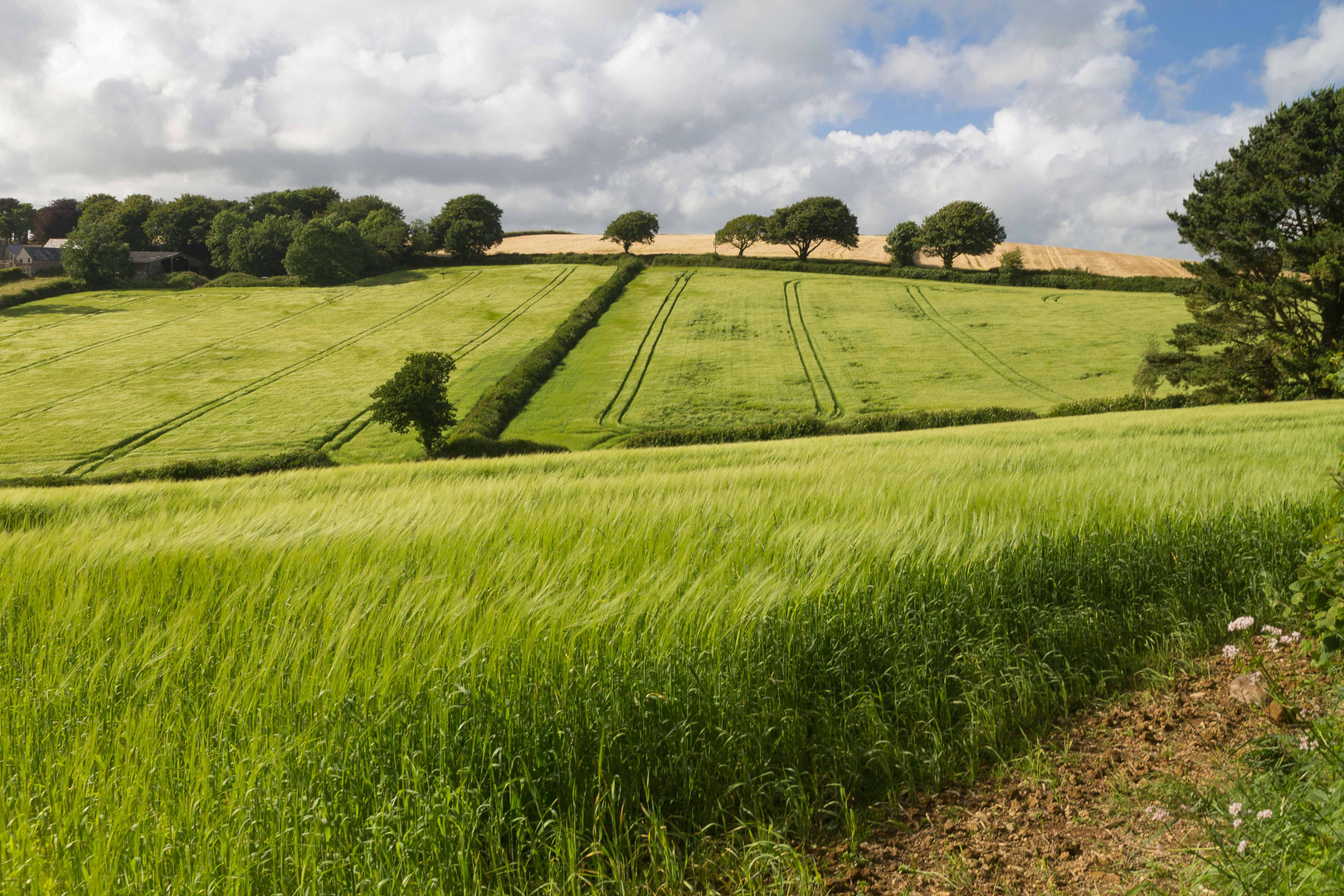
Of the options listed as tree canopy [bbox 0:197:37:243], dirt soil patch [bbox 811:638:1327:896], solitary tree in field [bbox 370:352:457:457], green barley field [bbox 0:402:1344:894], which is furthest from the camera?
tree canopy [bbox 0:197:37:243]

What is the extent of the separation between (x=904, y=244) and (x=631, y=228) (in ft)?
113

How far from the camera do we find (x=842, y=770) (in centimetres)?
323

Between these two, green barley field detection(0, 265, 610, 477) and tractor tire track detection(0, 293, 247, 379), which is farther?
tractor tire track detection(0, 293, 247, 379)

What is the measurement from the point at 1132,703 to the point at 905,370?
148 feet

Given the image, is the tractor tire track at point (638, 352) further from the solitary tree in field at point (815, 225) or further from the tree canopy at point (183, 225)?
the tree canopy at point (183, 225)

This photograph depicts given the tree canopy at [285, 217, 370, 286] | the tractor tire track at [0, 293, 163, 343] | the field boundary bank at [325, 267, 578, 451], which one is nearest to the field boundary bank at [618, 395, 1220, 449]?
the field boundary bank at [325, 267, 578, 451]

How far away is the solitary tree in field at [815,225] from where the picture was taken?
87.6 metres

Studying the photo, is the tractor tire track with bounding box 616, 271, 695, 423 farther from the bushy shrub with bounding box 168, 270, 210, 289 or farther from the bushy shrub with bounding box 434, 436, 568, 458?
the bushy shrub with bounding box 168, 270, 210, 289

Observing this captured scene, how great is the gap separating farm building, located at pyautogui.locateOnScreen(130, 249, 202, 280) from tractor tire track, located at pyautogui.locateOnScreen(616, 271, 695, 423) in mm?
70276

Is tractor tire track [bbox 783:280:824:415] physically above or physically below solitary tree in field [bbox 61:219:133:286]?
below

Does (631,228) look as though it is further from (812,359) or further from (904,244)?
(812,359)

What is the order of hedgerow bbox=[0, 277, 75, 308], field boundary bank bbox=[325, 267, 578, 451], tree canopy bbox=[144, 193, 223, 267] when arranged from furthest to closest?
tree canopy bbox=[144, 193, 223, 267] → hedgerow bbox=[0, 277, 75, 308] → field boundary bank bbox=[325, 267, 578, 451]

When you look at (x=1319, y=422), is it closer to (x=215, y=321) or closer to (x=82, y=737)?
(x=82, y=737)

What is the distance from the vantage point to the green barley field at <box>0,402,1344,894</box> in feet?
7.87
